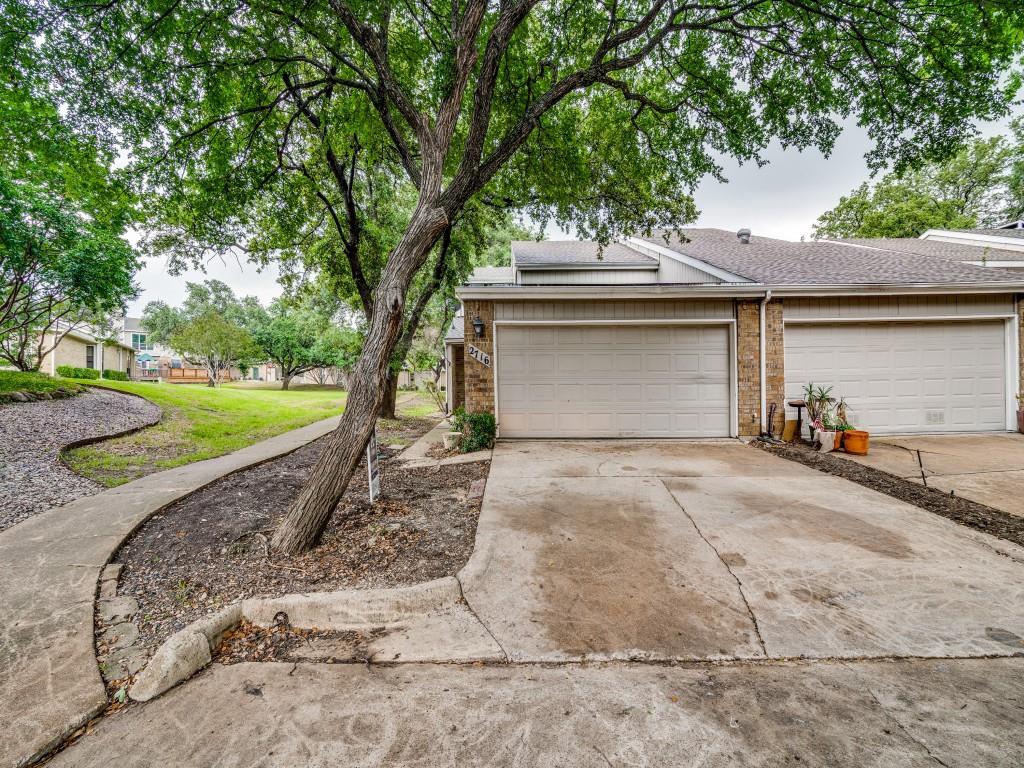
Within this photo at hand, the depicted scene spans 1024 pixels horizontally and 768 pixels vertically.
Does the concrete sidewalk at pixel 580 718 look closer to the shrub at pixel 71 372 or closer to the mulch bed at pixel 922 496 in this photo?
the mulch bed at pixel 922 496

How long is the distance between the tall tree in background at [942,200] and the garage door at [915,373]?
16.8 m

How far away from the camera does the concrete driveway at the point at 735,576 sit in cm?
230

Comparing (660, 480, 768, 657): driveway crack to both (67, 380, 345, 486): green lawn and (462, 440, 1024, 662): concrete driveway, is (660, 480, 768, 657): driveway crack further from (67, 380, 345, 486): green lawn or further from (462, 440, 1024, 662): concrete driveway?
(67, 380, 345, 486): green lawn

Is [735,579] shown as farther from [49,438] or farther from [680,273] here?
[49,438]

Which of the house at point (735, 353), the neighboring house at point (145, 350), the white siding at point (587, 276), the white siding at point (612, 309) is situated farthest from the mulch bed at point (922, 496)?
the neighboring house at point (145, 350)

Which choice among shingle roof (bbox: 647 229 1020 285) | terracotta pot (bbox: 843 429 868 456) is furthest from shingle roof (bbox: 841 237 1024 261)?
terracotta pot (bbox: 843 429 868 456)

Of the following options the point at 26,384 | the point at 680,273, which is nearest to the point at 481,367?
the point at 680,273

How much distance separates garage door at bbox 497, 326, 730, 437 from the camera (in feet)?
24.7

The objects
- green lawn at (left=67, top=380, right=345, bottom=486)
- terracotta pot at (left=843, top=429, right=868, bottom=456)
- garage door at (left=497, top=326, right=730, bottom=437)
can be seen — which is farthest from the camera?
garage door at (left=497, top=326, right=730, bottom=437)

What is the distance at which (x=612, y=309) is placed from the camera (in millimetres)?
7441

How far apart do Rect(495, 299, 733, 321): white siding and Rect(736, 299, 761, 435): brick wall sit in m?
0.30

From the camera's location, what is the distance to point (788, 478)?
5059mm

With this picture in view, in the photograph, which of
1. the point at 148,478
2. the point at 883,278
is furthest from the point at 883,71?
the point at 148,478

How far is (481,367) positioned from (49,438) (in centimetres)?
740
